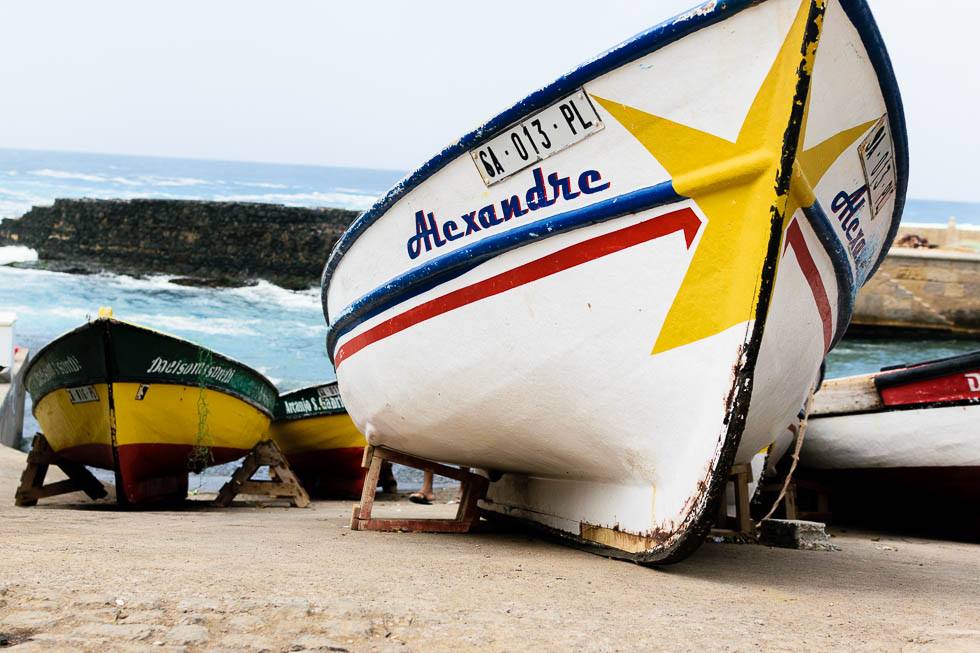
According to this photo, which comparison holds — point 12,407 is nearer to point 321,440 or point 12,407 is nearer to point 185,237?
point 321,440

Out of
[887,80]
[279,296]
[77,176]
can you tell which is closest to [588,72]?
[887,80]

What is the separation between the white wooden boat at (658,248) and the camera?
122 inches

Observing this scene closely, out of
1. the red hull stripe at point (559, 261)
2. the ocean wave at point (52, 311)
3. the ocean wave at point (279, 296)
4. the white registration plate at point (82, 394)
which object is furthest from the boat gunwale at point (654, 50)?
the ocean wave at point (279, 296)

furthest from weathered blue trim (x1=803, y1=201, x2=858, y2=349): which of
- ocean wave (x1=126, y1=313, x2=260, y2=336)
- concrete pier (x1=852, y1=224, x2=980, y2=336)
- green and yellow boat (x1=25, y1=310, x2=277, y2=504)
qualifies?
concrete pier (x1=852, y1=224, x2=980, y2=336)

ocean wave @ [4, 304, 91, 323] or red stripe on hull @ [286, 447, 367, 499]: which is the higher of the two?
ocean wave @ [4, 304, 91, 323]

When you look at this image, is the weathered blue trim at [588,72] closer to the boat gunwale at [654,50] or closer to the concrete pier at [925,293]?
the boat gunwale at [654,50]

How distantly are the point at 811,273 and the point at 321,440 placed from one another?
6.07 metres

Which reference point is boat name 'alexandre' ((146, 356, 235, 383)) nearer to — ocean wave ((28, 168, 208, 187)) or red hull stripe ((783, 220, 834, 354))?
red hull stripe ((783, 220, 834, 354))

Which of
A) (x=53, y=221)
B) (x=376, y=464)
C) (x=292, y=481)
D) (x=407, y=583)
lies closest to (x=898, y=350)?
(x=292, y=481)

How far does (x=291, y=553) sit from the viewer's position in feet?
12.0

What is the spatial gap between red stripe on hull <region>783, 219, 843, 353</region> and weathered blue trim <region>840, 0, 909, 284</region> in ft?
1.73

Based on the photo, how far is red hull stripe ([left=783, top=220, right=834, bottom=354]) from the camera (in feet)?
10.8

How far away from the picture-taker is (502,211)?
359 centimetres

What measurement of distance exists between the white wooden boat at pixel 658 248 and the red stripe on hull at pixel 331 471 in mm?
4953
